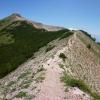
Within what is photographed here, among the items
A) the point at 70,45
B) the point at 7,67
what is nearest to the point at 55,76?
the point at 70,45

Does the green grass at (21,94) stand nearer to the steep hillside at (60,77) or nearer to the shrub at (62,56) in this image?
the steep hillside at (60,77)

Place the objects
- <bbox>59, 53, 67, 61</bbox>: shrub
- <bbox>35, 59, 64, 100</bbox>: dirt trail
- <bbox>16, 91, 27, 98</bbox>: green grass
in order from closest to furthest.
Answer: <bbox>35, 59, 64, 100</bbox>: dirt trail, <bbox>16, 91, 27, 98</bbox>: green grass, <bbox>59, 53, 67, 61</bbox>: shrub

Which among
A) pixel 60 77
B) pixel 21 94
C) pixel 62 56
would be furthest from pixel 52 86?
pixel 62 56

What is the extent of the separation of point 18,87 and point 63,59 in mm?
10312

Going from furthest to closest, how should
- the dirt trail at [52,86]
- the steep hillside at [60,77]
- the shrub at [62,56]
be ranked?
1. the shrub at [62,56]
2. the steep hillside at [60,77]
3. the dirt trail at [52,86]

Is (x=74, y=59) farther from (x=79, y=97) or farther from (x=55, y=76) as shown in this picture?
(x=79, y=97)

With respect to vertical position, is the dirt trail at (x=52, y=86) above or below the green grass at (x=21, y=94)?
above

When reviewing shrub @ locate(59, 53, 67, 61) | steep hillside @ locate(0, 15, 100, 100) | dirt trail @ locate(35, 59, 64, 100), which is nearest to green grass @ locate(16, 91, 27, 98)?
steep hillside @ locate(0, 15, 100, 100)

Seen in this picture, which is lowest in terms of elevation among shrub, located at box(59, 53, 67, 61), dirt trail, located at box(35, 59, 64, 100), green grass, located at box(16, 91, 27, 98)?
green grass, located at box(16, 91, 27, 98)

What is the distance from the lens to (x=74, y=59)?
43.8 meters

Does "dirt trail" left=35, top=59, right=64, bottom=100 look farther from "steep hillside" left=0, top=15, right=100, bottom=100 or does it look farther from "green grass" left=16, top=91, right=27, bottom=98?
"green grass" left=16, top=91, right=27, bottom=98

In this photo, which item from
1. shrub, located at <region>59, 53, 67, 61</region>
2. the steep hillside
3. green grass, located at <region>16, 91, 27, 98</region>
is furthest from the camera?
shrub, located at <region>59, 53, 67, 61</region>

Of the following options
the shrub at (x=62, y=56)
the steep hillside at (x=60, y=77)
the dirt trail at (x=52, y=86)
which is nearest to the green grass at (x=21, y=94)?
the steep hillside at (x=60, y=77)

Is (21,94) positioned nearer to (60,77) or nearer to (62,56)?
(60,77)
